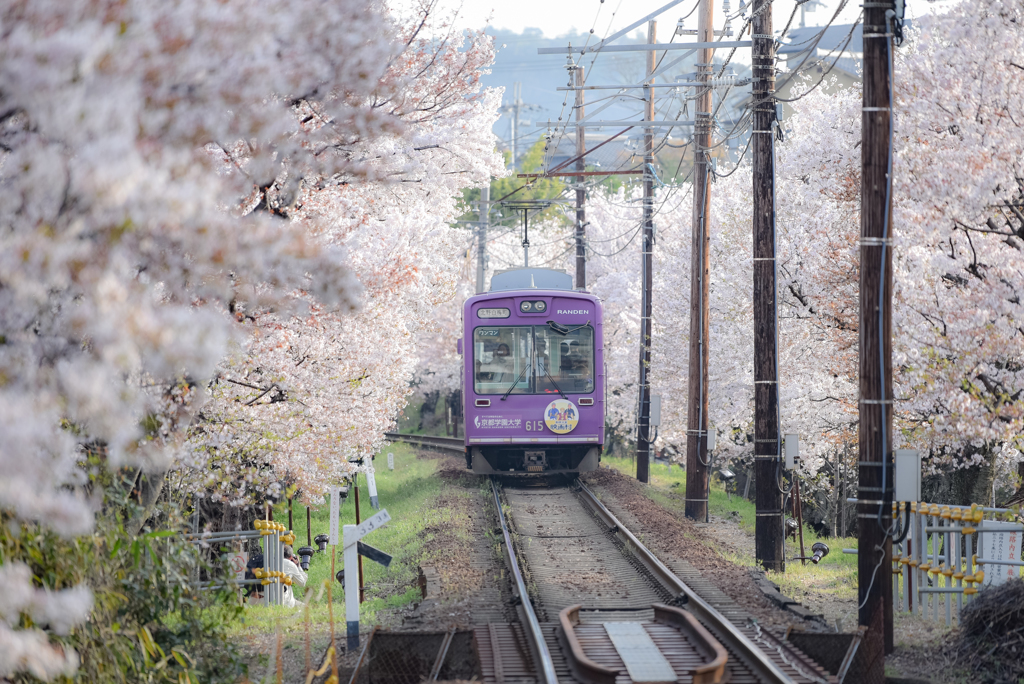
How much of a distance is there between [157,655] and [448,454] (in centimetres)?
2845

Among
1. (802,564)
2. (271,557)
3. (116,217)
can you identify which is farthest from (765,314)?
(116,217)

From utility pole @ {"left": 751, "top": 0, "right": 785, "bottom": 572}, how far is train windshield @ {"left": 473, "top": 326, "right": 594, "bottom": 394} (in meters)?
5.49

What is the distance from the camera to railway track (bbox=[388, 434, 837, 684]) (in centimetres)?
783

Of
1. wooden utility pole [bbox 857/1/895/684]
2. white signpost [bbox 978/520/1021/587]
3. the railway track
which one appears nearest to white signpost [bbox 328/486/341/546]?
the railway track

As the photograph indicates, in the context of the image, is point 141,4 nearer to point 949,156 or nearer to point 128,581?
point 128,581

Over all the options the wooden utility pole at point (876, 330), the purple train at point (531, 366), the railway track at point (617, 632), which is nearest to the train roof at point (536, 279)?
the purple train at point (531, 366)

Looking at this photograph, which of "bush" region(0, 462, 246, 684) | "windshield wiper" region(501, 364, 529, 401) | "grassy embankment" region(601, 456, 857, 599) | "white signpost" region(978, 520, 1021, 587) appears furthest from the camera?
"windshield wiper" region(501, 364, 529, 401)

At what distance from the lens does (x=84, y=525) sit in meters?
3.28

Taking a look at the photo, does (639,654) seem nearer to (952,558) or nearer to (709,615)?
(709,615)

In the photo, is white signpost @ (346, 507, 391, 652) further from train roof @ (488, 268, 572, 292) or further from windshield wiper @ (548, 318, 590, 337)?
train roof @ (488, 268, 572, 292)

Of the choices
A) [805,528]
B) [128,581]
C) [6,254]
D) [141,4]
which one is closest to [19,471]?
[6,254]

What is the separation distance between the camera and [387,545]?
1758 cm

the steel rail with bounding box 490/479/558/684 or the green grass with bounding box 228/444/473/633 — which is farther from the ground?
the steel rail with bounding box 490/479/558/684

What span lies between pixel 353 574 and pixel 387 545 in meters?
8.83
